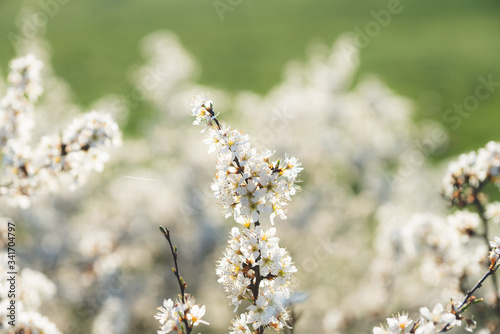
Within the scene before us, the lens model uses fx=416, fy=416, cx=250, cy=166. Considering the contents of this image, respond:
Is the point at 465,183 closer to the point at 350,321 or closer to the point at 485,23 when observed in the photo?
the point at 350,321

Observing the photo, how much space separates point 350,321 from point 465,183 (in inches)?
117

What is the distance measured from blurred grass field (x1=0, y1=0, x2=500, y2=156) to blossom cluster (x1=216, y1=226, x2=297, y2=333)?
19.7m

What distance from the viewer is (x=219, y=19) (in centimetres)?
3472

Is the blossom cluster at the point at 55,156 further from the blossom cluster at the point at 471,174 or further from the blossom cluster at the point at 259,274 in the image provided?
the blossom cluster at the point at 471,174

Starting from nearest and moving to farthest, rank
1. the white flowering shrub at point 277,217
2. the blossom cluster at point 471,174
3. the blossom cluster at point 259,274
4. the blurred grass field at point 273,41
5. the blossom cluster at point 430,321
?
1. the blossom cluster at point 430,321
2. the blossom cluster at point 259,274
3. the blossom cluster at point 471,174
4. the white flowering shrub at point 277,217
5. the blurred grass field at point 273,41

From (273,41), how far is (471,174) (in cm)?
2938

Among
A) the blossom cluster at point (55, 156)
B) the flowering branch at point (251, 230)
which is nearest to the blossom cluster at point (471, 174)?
the flowering branch at point (251, 230)

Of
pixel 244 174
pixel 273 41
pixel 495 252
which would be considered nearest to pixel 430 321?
pixel 495 252

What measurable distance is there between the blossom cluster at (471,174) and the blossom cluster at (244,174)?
1.82m

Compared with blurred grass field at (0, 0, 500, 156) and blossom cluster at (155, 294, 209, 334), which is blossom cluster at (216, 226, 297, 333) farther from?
blurred grass field at (0, 0, 500, 156)

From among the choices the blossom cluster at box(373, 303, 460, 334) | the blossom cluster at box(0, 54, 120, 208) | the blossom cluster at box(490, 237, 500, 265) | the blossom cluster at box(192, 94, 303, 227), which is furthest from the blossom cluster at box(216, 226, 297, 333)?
the blossom cluster at box(0, 54, 120, 208)

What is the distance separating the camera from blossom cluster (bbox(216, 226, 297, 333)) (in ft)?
7.72

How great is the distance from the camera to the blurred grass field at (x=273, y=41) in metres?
25.3

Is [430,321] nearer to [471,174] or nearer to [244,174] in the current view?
[244,174]
